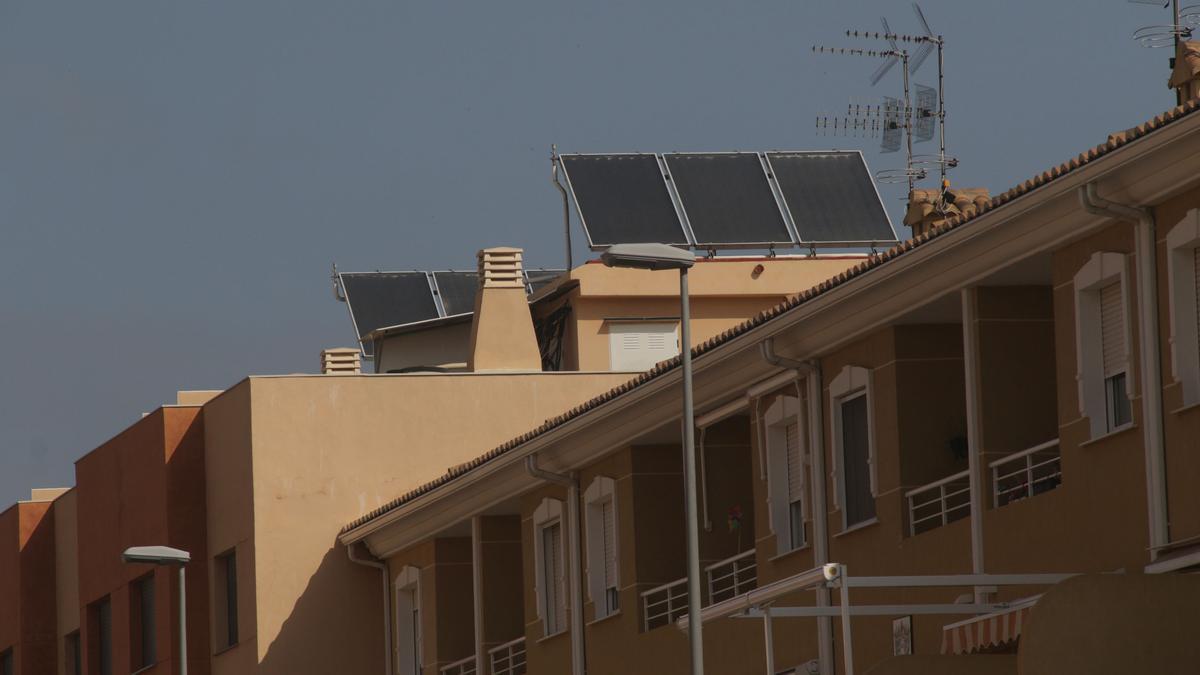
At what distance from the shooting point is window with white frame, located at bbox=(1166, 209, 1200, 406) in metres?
21.6

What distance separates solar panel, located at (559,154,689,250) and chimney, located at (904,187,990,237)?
7687mm

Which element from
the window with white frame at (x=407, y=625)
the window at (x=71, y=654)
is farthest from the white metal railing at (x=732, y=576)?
the window at (x=71, y=654)

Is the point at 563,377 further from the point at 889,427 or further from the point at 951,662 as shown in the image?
the point at 951,662

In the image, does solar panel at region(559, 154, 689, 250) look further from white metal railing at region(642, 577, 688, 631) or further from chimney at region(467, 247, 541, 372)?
white metal railing at region(642, 577, 688, 631)

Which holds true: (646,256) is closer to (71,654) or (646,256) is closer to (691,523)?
(691,523)

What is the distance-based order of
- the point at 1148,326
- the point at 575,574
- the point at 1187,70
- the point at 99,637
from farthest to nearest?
the point at 99,637 → the point at 575,574 → the point at 1187,70 → the point at 1148,326

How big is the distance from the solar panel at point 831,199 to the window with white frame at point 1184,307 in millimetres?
27379

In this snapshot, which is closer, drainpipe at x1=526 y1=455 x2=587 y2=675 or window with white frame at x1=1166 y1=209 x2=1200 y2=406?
window with white frame at x1=1166 y1=209 x2=1200 y2=406

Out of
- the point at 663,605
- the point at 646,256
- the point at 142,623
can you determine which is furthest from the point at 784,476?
the point at 142,623

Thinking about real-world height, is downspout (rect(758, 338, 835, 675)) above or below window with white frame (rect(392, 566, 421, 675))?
above

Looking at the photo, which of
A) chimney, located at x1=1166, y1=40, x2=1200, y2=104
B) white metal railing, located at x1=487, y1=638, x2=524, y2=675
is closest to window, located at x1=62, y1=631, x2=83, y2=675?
white metal railing, located at x1=487, y1=638, x2=524, y2=675

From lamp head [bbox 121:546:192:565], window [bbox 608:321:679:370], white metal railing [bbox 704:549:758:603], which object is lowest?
white metal railing [bbox 704:549:758:603]

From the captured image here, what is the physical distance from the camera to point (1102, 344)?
23.2m

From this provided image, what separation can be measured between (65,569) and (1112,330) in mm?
32943
